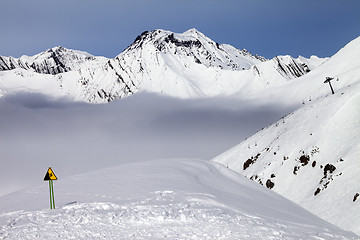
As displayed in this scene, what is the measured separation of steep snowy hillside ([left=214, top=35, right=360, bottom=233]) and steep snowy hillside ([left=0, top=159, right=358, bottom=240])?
1285 cm

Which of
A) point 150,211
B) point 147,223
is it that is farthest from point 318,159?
point 147,223

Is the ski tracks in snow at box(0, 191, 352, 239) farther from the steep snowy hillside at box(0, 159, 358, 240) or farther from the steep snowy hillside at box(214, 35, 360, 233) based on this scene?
the steep snowy hillside at box(214, 35, 360, 233)

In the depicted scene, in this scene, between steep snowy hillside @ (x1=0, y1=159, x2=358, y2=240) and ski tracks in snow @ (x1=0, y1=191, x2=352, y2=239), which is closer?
ski tracks in snow @ (x1=0, y1=191, x2=352, y2=239)

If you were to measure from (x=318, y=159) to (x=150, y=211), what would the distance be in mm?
29892

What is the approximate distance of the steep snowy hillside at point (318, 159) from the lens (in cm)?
3156

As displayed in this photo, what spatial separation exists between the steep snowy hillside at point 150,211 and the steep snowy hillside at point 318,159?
42.2 ft

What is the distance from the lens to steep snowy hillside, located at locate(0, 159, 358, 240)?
1182cm

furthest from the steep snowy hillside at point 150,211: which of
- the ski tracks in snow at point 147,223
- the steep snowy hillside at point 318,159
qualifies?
the steep snowy hillside at point 318,159

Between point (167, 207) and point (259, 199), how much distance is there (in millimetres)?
7492

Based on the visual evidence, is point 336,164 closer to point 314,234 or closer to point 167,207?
point 314,234

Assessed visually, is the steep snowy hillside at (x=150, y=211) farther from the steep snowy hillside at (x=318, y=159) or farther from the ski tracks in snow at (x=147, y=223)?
the steep snowy hillside at (x=318, y=159)

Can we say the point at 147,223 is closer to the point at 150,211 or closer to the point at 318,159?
the point at 150,211

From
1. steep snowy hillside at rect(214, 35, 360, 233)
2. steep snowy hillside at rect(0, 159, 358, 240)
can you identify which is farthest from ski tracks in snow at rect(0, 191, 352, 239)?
steep snowy hillside at rect(214, 35, 360, 233)

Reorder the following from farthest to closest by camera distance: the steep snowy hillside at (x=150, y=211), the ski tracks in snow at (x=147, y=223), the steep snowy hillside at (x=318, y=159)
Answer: the steep snowy hillside at (x=318, y=159) → the steep snowy hillside at (x=150, y=211) → the ski tracks in snow at (x=147, y=223)
